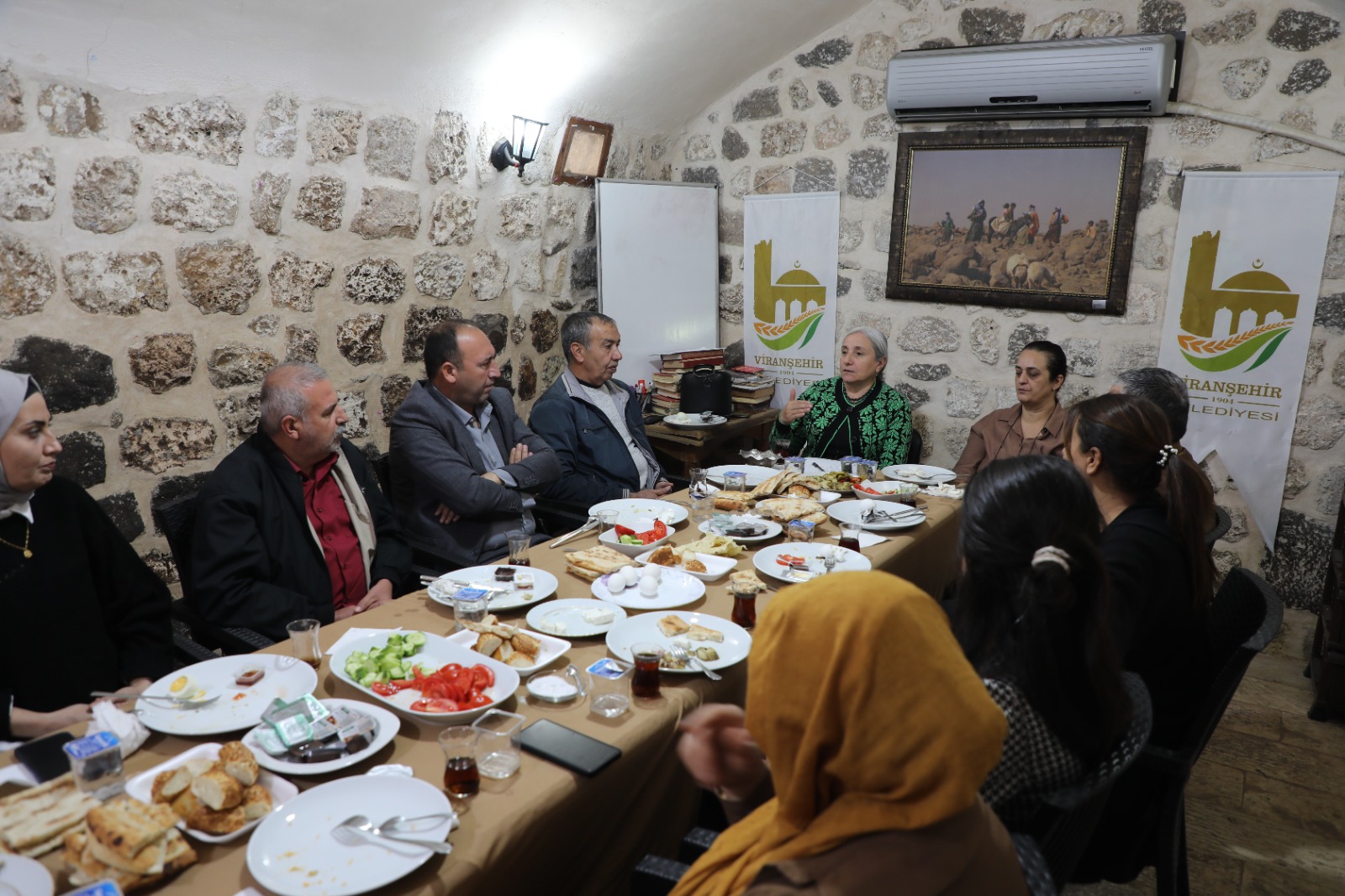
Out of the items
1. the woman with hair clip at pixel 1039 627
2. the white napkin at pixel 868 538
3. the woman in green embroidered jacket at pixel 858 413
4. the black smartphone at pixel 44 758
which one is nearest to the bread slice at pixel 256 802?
the black smartphone at pixel 44 758

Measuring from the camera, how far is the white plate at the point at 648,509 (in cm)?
294

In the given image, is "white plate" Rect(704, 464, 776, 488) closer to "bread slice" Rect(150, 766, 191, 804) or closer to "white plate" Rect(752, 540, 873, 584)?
"white plate" Rect(752, 540, 873, 584)

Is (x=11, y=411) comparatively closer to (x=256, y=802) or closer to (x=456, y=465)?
(x=256, y=802)

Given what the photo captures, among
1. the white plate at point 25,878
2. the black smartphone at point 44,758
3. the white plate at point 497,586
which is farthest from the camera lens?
the white plate at point 497,586

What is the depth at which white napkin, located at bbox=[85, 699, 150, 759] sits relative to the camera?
1524mm

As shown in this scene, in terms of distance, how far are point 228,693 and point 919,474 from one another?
274 centimetres

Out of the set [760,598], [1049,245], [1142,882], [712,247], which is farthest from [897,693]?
[712,247]

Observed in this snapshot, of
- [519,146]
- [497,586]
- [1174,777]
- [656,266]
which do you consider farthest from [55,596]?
[656,266]

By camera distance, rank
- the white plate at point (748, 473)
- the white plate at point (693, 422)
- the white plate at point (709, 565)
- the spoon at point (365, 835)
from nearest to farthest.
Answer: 1. the spoon at point (365, 835)
2. the white plate at point (709, 565)
3. the white plate at point (748, 473)
4. the white plate at point (693, 422)

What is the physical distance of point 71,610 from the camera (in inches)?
82.8

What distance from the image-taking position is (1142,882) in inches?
98.7

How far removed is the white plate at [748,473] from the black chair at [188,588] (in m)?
1.74

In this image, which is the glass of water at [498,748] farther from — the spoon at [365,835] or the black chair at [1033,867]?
the black chair at [1033,867]

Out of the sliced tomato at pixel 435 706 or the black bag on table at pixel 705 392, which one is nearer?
the sliced tomato at pixel 435 706
